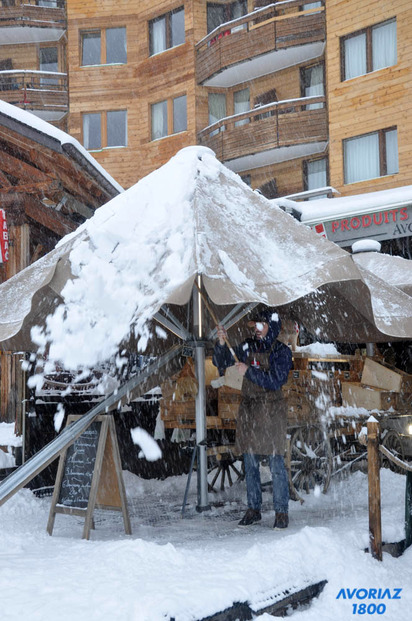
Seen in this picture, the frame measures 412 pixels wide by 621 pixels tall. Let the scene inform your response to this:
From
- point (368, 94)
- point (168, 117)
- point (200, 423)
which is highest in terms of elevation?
point (168, 117)

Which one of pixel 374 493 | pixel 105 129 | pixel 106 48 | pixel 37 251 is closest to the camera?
pixel 374 493

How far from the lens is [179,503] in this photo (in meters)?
7.77

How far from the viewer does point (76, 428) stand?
19.7 feet

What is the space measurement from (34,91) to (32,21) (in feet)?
11.4

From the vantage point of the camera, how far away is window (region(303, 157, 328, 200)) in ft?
76.4

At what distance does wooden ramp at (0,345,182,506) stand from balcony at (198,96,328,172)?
16872 millimetres

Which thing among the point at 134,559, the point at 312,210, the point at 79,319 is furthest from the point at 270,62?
the point at 134,559

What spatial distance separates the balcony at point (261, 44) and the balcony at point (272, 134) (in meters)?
1.75

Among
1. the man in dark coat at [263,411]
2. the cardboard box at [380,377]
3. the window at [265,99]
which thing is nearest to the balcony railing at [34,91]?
the window at [265,99]

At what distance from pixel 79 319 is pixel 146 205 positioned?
52.0 inches

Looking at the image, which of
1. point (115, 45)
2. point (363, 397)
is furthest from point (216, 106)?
point (363, 397)

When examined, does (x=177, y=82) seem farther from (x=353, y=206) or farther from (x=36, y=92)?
(x=353, y=206)

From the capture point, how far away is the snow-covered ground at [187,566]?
12.8 ft

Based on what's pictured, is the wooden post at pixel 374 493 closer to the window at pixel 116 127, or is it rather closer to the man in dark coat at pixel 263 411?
the man in dark coat at pixel 263 411
